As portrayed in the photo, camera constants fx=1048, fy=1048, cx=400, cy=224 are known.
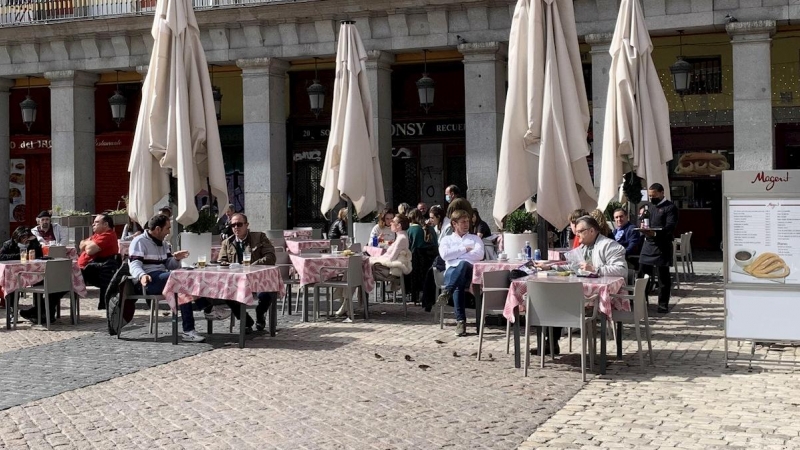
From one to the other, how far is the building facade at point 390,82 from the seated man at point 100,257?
382 inches

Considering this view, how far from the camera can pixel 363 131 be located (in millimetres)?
17469

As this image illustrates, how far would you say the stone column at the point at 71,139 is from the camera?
26.2 meters

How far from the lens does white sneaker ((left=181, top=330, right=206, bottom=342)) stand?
39.4 feet

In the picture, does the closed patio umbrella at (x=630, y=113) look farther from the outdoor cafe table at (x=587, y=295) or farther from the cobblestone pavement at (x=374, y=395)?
the outdoor cafe table at (x=587, y=295)

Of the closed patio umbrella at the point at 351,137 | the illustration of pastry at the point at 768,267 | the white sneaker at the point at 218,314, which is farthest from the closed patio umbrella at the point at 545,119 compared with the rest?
the closed patio umbrella at the point at 351,137

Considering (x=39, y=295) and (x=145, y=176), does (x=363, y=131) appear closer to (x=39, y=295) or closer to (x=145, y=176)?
(x=145, y=176)

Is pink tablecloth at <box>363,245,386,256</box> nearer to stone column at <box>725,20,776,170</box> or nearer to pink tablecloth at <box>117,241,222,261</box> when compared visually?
pink tablecloth at <box>117,241,222,261</box>

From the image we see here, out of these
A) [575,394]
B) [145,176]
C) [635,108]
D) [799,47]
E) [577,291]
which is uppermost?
[799,47]

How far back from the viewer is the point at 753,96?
67.4ft

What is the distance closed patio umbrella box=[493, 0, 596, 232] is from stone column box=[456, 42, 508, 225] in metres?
10.4

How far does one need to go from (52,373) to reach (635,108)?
938 cm

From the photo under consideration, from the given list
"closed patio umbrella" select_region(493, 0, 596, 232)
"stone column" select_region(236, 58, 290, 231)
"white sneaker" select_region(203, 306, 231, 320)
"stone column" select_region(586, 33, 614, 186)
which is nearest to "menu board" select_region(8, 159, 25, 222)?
"stone column" select_region(236, 58, 290, 231)

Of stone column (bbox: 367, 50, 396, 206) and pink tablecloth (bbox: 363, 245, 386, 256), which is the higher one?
stone column (bbox: 367, 50, 396, 206)

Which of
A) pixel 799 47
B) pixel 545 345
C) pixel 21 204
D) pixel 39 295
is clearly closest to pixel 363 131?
pixel 39 295
